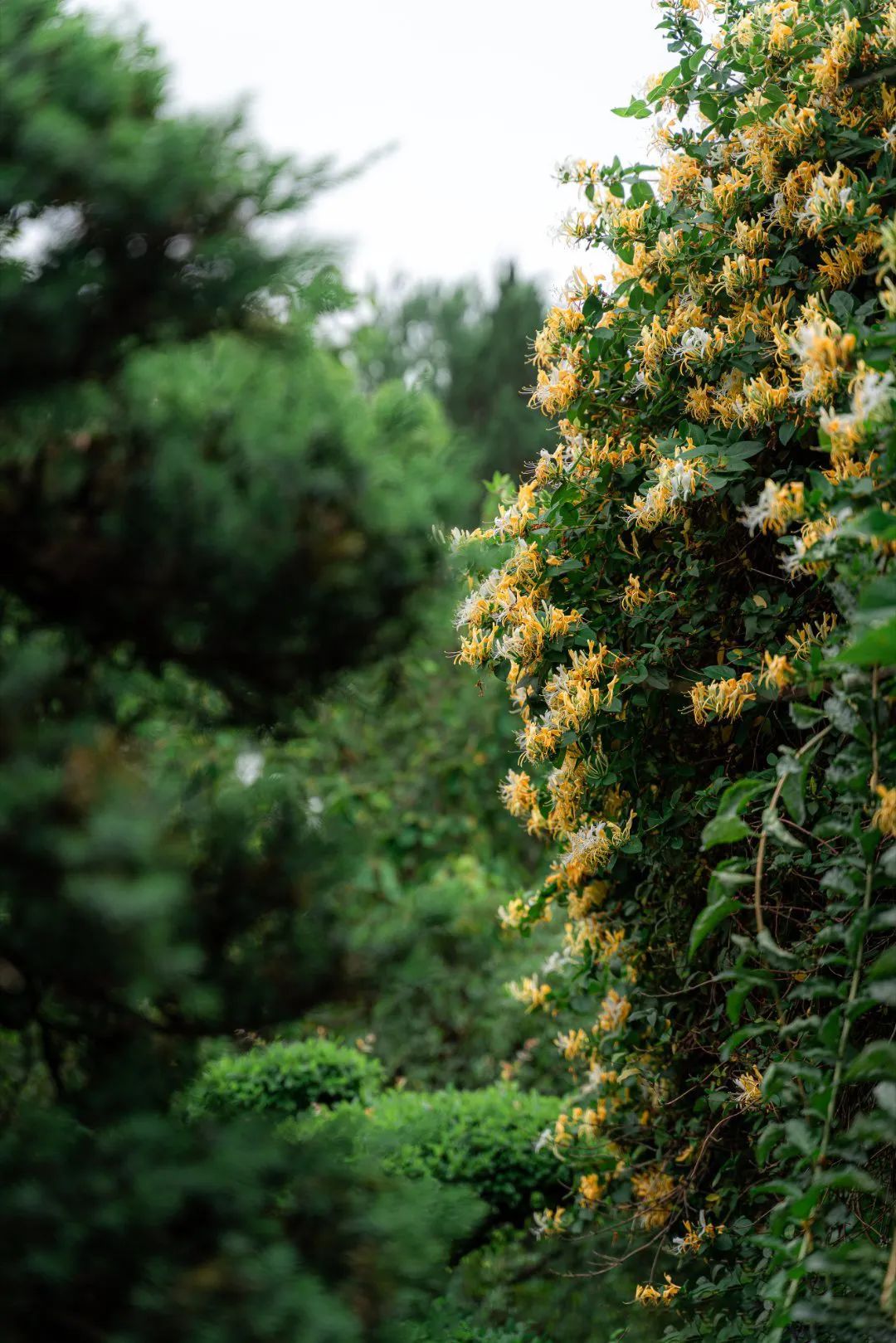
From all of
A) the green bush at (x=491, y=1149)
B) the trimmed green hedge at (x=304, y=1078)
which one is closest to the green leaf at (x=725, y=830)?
the green bush at (x=491, y=1149)

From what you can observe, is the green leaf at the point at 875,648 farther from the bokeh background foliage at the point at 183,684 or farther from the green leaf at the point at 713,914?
the bokeh background foliage at the point at 183,684

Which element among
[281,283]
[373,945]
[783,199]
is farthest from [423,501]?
[783,199]

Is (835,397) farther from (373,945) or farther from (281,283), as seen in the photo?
A: (373,945)

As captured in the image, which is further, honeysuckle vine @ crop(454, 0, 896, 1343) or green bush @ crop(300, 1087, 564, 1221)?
green bush @ crop(300, 1087, 564, 1221)

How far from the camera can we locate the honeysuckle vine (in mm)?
2406

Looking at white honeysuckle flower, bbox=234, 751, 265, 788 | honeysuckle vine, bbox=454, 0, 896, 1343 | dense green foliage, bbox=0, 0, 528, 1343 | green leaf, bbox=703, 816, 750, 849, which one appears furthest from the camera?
honeysuckle vine, bbox=454, 0, 896, 1343

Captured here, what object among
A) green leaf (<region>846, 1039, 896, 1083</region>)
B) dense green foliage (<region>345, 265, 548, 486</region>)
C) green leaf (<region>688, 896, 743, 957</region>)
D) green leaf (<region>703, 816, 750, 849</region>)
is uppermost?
dense green foliage (<region>345, 265, 548, 486</region>)

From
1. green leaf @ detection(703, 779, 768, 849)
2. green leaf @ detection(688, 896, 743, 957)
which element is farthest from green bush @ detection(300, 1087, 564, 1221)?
green leaf @ detection(703, 779, 768, 849)

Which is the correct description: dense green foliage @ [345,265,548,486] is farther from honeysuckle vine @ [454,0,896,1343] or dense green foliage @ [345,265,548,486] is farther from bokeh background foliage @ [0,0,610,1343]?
bokeh background foliage @ [0,0,610,1343]

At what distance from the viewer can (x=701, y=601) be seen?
2.76 meters

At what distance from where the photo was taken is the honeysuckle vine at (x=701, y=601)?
7.89 feet

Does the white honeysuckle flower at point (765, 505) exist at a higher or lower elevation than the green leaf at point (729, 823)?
higher

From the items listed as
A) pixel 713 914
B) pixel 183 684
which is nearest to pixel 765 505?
pixel 713 914

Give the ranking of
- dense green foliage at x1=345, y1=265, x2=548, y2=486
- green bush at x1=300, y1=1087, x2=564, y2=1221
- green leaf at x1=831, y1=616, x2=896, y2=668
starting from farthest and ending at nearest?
dense green foliage at x1=345, y1=265, x2=548, y2=486, green bush at x1=300, y1=1087, x2=564, y2=1221, green leaf at x1=831, y1=616, x2=896, y2=668
